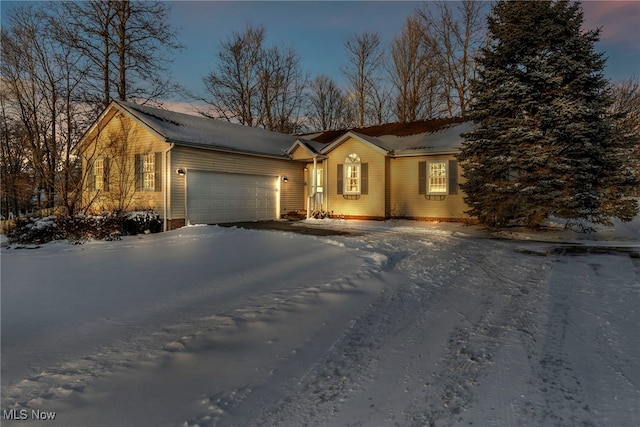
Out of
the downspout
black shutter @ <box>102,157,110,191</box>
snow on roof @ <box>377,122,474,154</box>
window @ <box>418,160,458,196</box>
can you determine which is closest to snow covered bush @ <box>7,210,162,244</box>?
the downspout

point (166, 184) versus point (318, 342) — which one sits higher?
point (166, 184)

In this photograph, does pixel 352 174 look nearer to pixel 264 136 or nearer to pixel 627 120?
pixel 264 136

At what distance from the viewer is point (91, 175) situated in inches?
650

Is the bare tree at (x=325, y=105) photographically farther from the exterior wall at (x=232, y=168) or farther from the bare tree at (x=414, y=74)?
the exterior wall at (x=232, y=168)

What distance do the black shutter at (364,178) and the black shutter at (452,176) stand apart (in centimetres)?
347

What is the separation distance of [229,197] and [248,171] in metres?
1.52

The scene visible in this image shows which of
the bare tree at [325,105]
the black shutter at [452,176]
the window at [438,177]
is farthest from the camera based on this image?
the bare tree at [325,105]

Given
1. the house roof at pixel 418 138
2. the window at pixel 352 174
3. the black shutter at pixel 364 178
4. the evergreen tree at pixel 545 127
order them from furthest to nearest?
the window at pixel 352 174 → the black shutter at pixel 364 178 → the house roof at pixel 418 138 → the evergreen tree at pixel 545 127

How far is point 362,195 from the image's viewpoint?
1709cm

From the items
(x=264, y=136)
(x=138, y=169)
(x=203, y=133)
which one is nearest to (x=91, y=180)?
(x=138, y=169)

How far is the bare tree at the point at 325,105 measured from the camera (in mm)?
36594

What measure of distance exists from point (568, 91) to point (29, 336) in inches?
567
